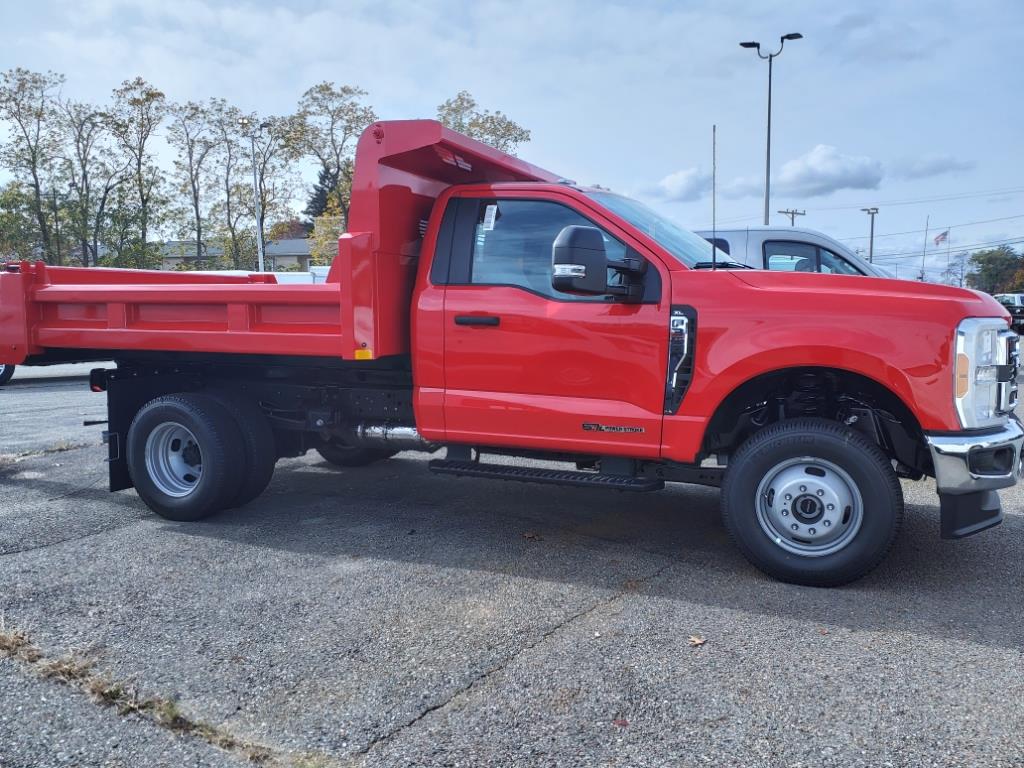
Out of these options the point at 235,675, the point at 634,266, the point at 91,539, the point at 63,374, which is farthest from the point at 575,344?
the point at 63,374

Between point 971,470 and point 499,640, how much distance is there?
95.3 inches

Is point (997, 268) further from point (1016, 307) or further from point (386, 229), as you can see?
point (386, 229)

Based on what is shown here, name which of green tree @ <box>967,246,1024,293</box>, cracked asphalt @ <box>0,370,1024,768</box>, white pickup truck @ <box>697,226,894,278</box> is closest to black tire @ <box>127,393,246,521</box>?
cracked asphalt @ <box>0,370,1024,768</box>

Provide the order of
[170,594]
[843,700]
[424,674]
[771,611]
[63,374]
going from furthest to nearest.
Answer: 1. [63,374]
2. [170,594]
3. [771,611]
4. [424,674]
5. [843,700]

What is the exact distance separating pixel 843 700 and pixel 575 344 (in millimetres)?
2296

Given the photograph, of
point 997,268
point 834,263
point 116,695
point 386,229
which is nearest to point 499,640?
point 116,695

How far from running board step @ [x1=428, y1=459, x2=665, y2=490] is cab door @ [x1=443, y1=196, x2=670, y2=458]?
16 cm

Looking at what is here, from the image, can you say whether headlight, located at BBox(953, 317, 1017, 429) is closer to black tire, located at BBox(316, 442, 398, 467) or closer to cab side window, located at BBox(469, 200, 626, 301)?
cab side window, located at BBox(469, 200, 626, 301)

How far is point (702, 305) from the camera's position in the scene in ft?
14.7

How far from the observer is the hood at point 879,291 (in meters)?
4.15

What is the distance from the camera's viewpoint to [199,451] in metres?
5.89

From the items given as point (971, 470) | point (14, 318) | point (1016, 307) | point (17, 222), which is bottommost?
point (971, 470)

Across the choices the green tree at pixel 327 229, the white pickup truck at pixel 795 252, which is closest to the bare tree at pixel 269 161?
the green tree at pixel 327 229

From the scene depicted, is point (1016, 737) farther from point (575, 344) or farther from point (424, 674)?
point (575, 344)
